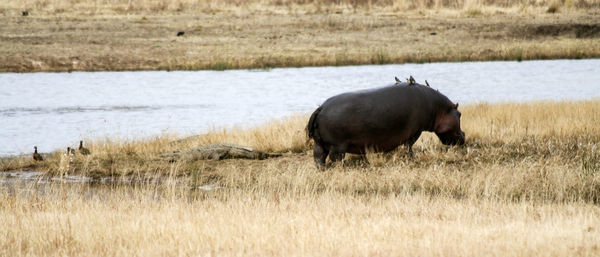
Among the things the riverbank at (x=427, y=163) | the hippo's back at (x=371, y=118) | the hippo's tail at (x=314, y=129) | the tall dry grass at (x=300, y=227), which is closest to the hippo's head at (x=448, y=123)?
the riverbank at (x=427, y=163)

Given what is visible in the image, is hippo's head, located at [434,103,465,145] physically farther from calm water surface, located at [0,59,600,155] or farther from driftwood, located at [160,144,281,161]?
calm water surface, located at [0,59,600,155]

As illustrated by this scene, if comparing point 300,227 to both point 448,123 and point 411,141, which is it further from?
point 448,123

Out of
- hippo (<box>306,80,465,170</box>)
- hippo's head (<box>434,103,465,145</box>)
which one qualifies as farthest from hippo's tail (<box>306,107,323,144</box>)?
hippo's head (<box>434,103,465,145</box>)

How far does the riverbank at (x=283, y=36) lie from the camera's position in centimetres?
3086

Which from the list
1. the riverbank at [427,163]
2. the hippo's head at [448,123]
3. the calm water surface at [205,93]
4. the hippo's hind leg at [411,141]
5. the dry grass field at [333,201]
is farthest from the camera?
the calm water surface at [205,93]

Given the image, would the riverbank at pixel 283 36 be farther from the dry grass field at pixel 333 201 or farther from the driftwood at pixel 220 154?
the driftwood at pixel 220 154

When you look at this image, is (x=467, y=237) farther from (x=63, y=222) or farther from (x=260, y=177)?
(x=260, y=177)

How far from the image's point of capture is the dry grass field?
7004mm

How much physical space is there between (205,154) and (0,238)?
5.72 metres

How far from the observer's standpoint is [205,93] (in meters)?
24.9

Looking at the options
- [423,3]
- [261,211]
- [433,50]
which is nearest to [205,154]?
[261,211]

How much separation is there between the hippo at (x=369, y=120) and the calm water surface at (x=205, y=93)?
5480 millimetres

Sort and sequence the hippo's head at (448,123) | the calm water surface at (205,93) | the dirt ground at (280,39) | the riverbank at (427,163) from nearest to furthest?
1. the riverbank at (427,163)
2. the hippo's head at (448,123)
3. the calm water surface at (205,93)
4. the dirt ground at (280,39)

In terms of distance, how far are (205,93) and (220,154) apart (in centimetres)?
1208
